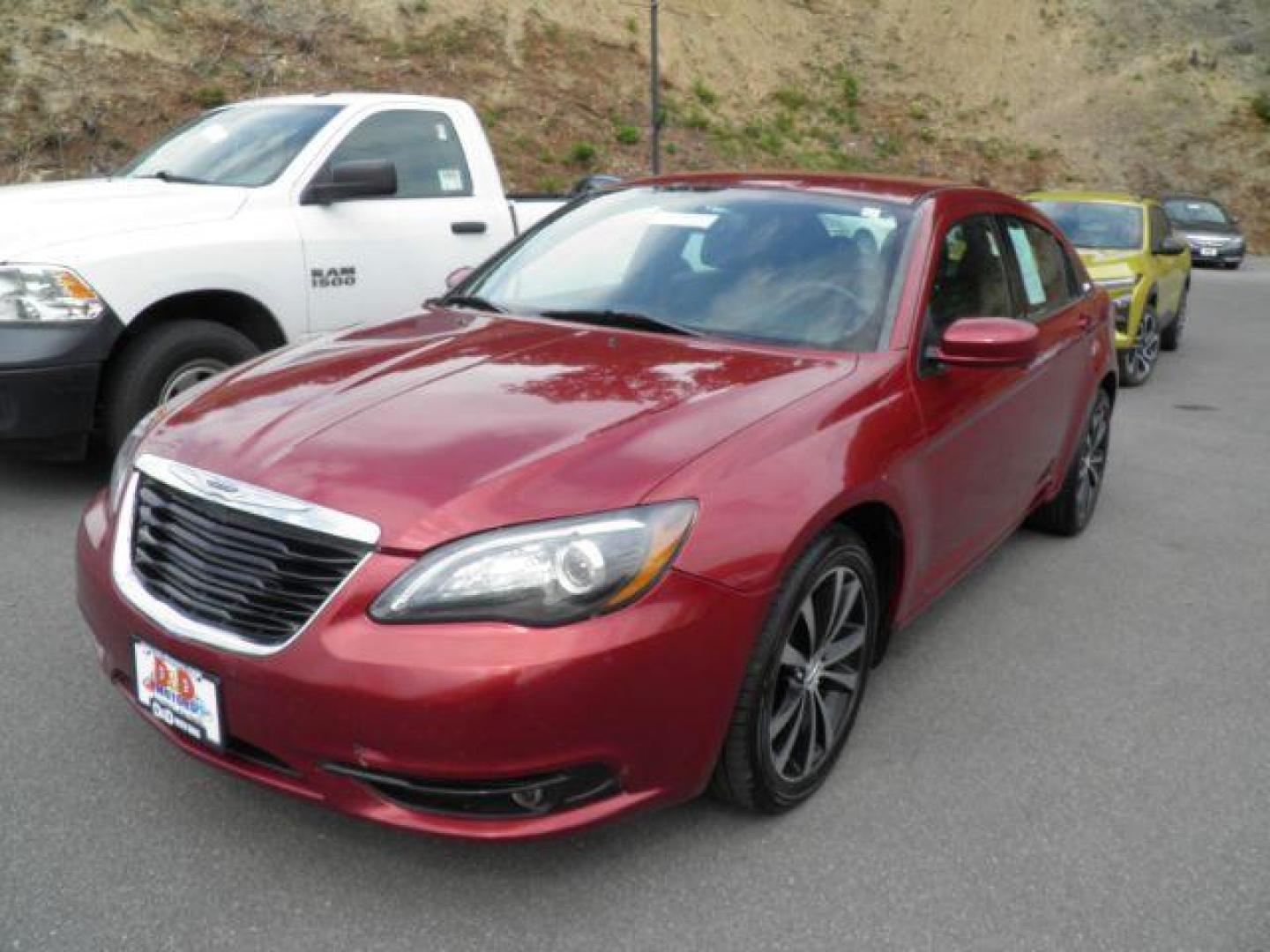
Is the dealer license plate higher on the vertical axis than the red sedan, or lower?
lower

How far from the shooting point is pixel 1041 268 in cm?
461

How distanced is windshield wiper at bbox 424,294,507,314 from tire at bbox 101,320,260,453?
64.0 inches

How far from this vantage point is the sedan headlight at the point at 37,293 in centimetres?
467

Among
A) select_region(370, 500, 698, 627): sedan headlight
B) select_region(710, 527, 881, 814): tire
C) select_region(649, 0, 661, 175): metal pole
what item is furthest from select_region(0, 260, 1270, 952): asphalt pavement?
select_region(649, 0, 661, 175): metal pole

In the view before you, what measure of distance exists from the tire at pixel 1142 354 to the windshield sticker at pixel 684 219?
677 cm

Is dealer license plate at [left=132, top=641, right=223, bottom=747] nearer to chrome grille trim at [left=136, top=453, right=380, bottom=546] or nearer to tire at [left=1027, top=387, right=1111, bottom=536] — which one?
chrome grille trim at [left=136, top=453, right=380, bottom=546]

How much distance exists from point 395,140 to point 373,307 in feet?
3.20

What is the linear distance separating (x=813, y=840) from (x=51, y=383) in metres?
3.58

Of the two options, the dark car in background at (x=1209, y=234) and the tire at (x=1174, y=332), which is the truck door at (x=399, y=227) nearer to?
the tire at (x=1174, y=332)

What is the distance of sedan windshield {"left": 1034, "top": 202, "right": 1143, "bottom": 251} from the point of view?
33.6 feet

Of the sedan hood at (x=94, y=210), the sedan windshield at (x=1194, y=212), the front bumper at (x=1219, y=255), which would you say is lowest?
the front bumper at (x=1219, y=255)

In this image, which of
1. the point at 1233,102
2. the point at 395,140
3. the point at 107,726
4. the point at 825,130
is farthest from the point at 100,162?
the point at 1233,102

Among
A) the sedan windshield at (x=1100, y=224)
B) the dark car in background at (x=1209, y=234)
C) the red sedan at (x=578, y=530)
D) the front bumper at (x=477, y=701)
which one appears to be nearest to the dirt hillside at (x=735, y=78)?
the dark car in background at (x=1209, y=234)

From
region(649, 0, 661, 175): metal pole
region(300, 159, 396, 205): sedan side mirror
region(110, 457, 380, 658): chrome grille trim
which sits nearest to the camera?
region(110, 457, 380, 658): chrome grille trim
